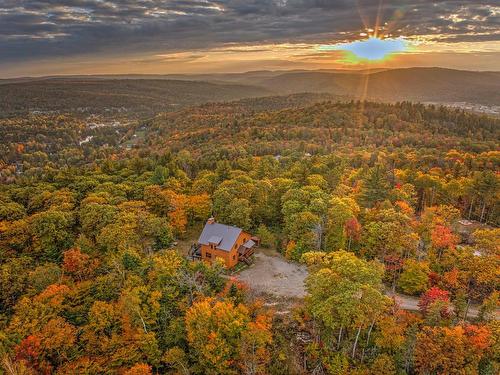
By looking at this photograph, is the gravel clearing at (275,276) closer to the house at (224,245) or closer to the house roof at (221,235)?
the house at (224,245)

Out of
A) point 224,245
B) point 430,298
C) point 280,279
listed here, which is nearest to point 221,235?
point 224,245

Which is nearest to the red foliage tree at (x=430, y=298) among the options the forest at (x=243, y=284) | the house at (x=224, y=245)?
the forest at (x=243, y=284)

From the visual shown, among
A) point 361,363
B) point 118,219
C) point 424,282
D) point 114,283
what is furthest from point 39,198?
point 424,282

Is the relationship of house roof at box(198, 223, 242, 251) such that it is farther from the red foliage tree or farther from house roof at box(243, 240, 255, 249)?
the red foliage tree

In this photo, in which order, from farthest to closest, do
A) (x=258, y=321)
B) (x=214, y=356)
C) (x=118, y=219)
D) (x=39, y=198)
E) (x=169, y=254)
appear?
(x=39, y=198) < (x=118, y=219) < (x=169, y=254) < (x=258, y=321) < (x=214, y=356)

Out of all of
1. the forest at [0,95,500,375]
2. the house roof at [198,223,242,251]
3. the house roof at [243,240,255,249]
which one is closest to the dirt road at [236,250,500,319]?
the forest at [0,95,500,375]

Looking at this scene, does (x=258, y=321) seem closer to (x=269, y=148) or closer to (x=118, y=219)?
(x=118, y=219)
